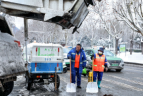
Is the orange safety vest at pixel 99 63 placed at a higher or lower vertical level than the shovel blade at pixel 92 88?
higher

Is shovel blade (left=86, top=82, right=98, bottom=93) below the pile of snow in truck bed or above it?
below

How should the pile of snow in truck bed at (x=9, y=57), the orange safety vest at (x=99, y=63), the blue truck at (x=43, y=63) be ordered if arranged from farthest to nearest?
the orange safety vest at (x=99, y=63) → the blue truck at (x=43, y=63) → the pile of snow in truck bed at (x=9, y=57)

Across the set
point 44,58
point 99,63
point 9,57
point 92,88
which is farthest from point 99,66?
point 9,57

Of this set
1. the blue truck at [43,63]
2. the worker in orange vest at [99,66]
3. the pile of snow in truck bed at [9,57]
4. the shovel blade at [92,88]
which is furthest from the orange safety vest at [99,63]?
the pile of snow in truck bed at [9,57]

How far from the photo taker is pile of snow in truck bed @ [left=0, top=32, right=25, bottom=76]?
419cm

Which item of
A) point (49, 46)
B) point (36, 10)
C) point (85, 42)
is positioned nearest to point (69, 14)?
point (36, 10)

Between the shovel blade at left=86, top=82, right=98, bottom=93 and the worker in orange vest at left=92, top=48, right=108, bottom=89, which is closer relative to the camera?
the shovel blade at left=86, top=82, right=98, bottom=93

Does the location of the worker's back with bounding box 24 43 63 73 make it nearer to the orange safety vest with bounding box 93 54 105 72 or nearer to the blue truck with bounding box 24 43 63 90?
the blue truck with bounding box 24 43 63 90

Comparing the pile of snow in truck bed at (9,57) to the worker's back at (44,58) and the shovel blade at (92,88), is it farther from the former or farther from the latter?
the shovel blade at (92,88)

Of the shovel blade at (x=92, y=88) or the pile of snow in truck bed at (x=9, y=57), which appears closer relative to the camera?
the pile of snow in truck bed at (x=9, y=57)

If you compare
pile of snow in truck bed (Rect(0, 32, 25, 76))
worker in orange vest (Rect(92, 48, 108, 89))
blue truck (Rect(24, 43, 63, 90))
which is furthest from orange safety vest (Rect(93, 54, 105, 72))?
pile of snow in truck bed (Rect(0, 32, 25, 76))

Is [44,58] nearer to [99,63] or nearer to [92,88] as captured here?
[92,88]

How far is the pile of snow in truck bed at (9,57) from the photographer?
13.8ft

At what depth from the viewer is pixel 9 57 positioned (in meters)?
4.49
